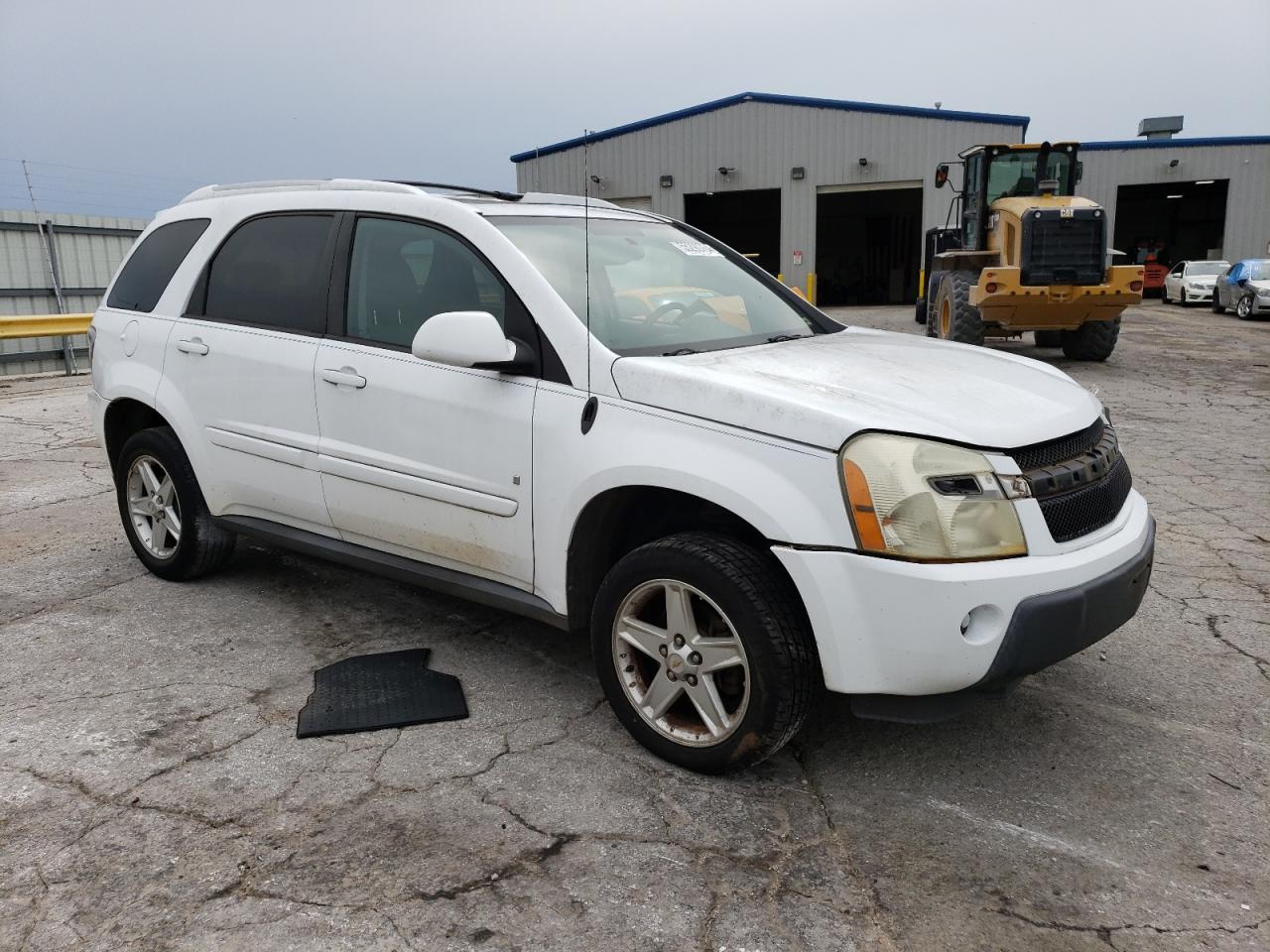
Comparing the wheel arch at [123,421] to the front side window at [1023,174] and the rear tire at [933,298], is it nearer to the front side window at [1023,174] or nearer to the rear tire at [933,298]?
the rear tire at [933,298]

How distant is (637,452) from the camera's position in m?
2.94

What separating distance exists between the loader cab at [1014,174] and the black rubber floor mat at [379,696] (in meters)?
11.9

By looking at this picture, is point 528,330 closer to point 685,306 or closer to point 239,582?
point 685,306

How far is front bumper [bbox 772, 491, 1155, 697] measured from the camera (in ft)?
8.31

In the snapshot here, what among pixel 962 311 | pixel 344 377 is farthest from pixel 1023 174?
pixel 344 377

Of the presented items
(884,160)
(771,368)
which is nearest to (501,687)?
(771,368)

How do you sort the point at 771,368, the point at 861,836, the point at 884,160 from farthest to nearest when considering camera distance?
the point at 884,160
the point at 771,368
the point at 861,836

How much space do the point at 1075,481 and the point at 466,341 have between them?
183cm

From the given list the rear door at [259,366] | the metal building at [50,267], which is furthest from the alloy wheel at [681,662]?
the metal building at [50,267]

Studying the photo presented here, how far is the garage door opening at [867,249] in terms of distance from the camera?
35.6 m

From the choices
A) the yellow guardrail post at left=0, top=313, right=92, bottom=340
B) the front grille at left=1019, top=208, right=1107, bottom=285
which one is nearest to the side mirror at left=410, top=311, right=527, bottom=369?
the front grille at left=1019, top=208, right=1107, bottom=285

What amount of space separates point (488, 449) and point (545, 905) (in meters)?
1.46

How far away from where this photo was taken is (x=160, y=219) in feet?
15.6

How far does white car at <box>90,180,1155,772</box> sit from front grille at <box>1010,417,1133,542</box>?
0.04ft
